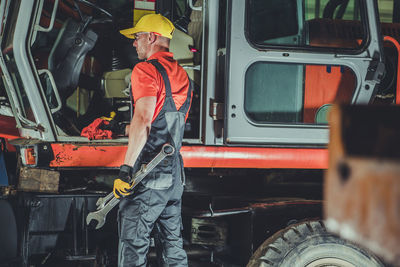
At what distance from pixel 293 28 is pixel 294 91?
432mm

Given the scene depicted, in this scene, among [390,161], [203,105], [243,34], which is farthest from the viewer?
[203,105]

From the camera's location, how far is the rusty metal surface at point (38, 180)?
258 cm

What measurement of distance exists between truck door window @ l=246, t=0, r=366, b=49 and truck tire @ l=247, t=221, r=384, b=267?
1.20 m

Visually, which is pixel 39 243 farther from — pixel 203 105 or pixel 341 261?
pixel 341 261

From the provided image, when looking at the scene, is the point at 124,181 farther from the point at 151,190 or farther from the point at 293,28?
the point at 293,28

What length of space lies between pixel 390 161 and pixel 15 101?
257 centimetres

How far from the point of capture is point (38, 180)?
102 inches

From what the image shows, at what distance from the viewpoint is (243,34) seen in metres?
2.40

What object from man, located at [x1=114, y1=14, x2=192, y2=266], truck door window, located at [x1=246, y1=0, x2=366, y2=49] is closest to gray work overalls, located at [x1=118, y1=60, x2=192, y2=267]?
man, located at [x1=114, y1=14, x2=192, y2=266]

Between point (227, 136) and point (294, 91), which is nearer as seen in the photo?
point (227, 136)

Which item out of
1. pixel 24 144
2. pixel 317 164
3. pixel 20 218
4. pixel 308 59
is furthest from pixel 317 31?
pixel 20 218

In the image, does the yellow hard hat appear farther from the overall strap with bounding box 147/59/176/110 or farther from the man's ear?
the overall strap with bounding box 147/59/176/110

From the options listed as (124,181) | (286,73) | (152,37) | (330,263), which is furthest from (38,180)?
(330,263)

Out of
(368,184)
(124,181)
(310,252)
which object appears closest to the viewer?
(368,184)
